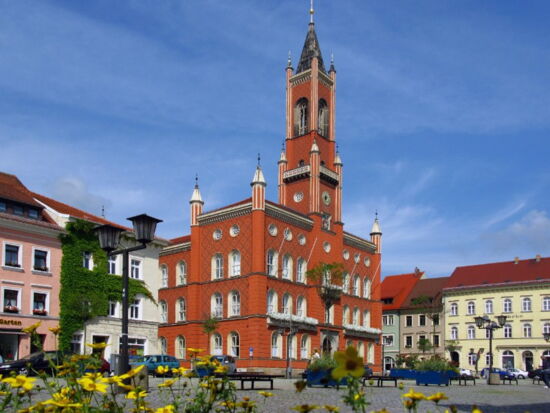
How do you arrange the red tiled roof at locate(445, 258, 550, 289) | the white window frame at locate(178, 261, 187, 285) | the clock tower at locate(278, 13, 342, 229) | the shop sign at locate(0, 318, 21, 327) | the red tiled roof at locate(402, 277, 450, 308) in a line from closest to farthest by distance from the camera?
the shop sign at locate(0, 318, 21, 327)
the white window frame at locate(178, 261, 187, 285)
the clock tower at locate(278, 13, 342, 229)
the red tiled roof at locate(445, 258, 550, 289)
the red tiled roof at locate(402, 277, 450, 308)

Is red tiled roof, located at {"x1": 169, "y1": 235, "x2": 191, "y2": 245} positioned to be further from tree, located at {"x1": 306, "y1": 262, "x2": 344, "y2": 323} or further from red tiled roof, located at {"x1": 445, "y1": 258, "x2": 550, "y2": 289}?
red tiled roof, located at {"x1": 445, "y1": 258, "x2": 550, "y2": 289}

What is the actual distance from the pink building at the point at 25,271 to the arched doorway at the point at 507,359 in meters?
49.1

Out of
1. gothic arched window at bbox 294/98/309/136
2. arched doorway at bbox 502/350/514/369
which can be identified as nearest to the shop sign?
gothic arched window at bbox 294/98/309/136

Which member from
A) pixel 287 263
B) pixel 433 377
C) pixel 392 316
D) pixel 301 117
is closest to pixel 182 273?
pixel 287 263

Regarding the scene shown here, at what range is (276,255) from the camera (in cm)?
5106

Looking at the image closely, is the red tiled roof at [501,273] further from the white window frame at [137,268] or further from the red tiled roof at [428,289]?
the white window frame at [137,268]

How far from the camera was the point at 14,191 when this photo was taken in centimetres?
3703

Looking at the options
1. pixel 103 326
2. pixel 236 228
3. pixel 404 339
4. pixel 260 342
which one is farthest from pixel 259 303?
pixel 404 339

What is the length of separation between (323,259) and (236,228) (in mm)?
8749

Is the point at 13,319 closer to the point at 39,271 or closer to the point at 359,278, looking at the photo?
the point at 39,271

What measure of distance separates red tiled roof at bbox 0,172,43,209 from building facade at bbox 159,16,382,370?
16.5 meters

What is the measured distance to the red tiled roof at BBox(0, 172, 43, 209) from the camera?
35812 millimetres

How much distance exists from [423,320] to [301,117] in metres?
28.6

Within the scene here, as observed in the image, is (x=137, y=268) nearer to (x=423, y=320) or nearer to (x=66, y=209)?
(x=66, y=209)
